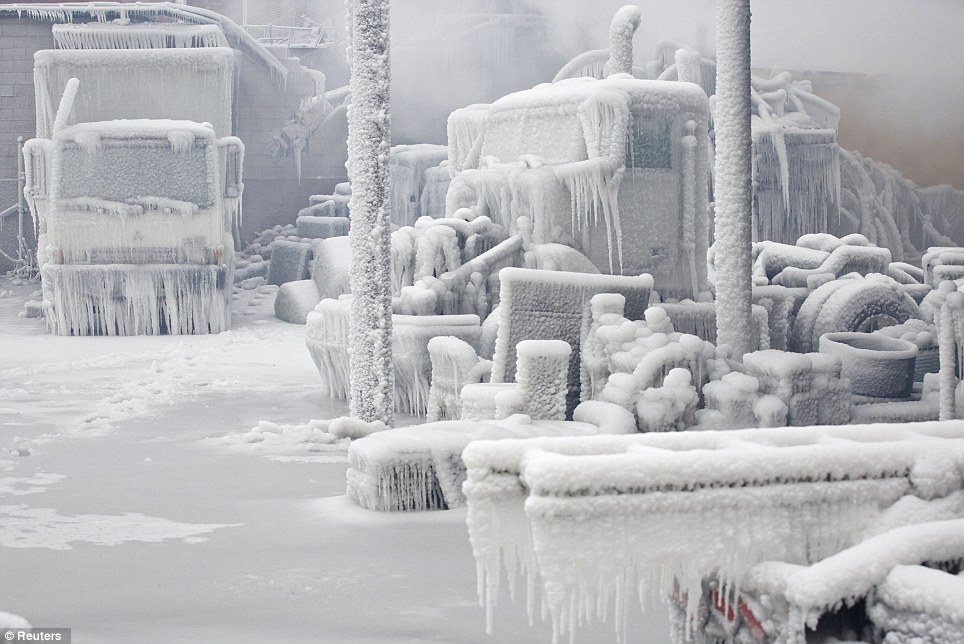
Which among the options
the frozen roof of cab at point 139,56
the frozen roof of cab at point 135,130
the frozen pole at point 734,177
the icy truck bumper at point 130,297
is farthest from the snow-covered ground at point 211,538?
the frozen roof of cab at point 139,56

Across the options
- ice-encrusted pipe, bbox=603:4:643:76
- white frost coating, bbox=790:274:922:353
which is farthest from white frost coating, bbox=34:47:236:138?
white frost coating, bbox=790:274:922:353

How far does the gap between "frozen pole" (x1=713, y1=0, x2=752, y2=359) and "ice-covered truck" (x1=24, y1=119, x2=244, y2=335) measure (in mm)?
10957

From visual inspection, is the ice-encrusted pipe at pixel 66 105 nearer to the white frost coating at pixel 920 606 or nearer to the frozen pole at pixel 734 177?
the frozen pole at pixel 734 177

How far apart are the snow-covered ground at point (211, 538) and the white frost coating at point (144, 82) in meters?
9.63

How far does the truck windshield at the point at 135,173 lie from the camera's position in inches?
747

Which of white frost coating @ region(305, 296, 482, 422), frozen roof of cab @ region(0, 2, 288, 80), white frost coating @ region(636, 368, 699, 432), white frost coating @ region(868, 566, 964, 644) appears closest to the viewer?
white frost coating @ region(868, 566, 964, 644)

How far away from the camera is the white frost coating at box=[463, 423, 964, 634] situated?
3.72 m

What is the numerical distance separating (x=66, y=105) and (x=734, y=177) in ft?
44.3

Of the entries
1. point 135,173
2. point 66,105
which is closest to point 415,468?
point 135,173

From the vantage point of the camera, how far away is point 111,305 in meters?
19.1

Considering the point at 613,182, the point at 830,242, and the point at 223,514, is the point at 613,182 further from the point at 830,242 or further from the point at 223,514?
the point at 223,514

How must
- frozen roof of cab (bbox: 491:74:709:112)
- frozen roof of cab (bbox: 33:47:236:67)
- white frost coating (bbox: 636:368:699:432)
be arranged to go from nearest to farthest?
white frost coating (bbox: 636:368:699:432)
frozen roof of cab (bbox: 491:74:709:112)
frozen roof of cab (bbox: 33:47:236:67)

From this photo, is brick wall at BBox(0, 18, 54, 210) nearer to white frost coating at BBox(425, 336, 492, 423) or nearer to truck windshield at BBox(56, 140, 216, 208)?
truck windshield at BBox(56, 140, 216, 208)

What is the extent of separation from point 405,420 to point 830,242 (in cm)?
724
